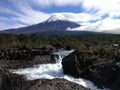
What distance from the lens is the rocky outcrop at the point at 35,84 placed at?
26302 millimetres

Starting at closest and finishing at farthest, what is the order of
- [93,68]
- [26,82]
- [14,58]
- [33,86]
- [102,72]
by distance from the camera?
[33,86] < [26,82] < [102,72] < [93,68] < [14,58]

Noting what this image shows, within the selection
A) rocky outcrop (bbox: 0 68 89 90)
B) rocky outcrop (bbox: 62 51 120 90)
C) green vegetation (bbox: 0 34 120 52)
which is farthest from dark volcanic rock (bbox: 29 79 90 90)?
green vegetation (bbox: 0 34 120 52)

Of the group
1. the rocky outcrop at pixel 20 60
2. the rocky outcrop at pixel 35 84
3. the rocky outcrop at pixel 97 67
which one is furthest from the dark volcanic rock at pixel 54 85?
the rocky outcrop at pixel 20 60

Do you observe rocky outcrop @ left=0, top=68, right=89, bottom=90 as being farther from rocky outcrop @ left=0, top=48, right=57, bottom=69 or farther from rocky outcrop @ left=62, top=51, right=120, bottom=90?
rocky outcrop @ left=0, top=48, right=57, bottom=69

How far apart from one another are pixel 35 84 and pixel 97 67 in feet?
35.4

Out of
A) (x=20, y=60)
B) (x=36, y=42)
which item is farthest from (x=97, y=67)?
(x=36, y=42)

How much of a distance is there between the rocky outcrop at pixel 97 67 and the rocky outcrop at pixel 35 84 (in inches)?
133

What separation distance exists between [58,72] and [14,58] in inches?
708

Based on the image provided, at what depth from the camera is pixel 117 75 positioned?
29.0 metres

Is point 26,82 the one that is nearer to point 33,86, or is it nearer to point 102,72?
point 33,86

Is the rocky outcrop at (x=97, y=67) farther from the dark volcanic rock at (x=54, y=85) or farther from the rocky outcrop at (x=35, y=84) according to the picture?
the dark volcanic rock at (x=54, y=85)

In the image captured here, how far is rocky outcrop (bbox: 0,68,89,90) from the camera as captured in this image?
26302 mm

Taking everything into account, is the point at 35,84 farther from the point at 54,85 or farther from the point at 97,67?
the point at 97,67

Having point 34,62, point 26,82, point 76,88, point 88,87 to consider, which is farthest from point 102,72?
point 34,62
